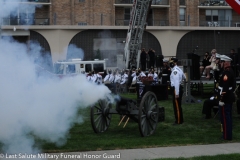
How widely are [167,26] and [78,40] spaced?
30.0 feet

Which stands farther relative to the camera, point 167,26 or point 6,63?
point 167,26

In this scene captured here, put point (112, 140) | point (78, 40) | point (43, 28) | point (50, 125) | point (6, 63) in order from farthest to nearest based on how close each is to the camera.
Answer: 1. point (78, 40)
2. point (43, 28)
3. point (112, 140)
4. point (50, 125)
5. point (6, 63)

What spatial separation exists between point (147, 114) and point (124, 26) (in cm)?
3384

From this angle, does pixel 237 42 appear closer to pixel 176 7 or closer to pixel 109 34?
pixel 176 7

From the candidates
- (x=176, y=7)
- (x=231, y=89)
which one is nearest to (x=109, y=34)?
(x=176, y=7)

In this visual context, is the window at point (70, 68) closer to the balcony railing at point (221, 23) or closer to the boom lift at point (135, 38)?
the boom lift at point (135, 38)

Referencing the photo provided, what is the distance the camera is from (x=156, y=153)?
1065 centimetres

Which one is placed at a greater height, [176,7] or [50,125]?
[176,7]

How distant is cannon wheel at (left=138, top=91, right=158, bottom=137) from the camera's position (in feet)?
40.6

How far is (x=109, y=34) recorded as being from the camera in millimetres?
46188

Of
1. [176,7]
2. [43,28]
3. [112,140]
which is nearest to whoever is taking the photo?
[112,140]

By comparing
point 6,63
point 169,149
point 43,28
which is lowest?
point 169,149

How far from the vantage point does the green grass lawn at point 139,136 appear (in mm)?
11375

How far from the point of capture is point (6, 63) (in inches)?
411
